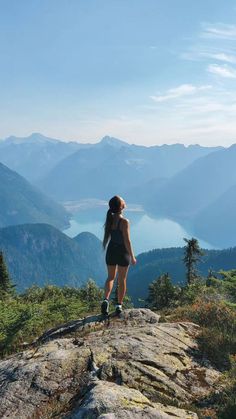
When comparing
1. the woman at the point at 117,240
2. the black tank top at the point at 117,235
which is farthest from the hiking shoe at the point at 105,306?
the black tank top at the point at 117,235

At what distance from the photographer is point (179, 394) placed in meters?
8.23

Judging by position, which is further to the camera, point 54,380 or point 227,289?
point 227,289

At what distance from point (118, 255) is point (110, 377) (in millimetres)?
5089

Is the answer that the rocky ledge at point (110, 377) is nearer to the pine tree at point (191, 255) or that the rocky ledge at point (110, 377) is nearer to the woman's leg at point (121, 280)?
the woman's leg at point (121, 280)

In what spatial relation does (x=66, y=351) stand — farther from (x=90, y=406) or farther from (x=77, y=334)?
(x=90, y=406)

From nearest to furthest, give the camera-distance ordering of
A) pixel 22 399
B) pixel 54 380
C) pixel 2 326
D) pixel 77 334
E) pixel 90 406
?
pixel 90 406 < pixel 22 399 < pixel 54 380 < pixel 77 334 < pixel 2 326

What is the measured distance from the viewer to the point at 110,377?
27.5 feet

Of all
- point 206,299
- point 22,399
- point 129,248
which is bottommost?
point 22,399

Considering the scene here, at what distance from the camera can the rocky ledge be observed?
695 cm

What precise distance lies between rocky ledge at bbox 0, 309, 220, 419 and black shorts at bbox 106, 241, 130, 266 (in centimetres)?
221

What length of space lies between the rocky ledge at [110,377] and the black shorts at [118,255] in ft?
7.24

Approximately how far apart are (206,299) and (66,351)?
264 inches

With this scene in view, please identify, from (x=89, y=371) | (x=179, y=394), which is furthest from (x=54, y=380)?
(x=179, y=394)

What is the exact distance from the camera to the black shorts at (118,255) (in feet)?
42.7
